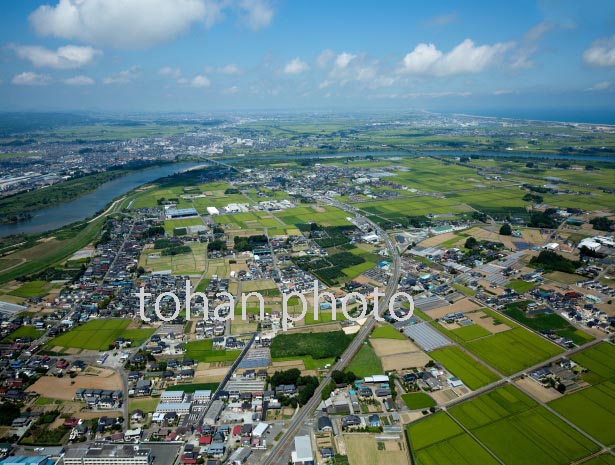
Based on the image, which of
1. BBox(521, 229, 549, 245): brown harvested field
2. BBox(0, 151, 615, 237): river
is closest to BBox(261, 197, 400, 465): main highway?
BBox(521, 229, 549, 245): brown harvested field

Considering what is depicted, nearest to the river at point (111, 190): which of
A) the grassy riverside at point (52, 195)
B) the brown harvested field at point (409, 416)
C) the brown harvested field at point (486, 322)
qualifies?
the grassy riverside at point (52, 195)

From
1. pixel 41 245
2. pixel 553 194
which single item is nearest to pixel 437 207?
pixel 553 194

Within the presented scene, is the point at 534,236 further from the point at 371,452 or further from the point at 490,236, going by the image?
the point at 371,452

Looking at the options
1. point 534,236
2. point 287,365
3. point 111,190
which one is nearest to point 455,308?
point 287,365

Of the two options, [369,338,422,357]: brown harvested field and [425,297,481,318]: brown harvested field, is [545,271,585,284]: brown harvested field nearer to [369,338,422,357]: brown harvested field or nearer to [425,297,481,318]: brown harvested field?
[425,297,481,318]: brown harvested field

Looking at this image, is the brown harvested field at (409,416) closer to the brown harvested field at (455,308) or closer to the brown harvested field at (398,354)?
the brown harvested field at (398,354)
